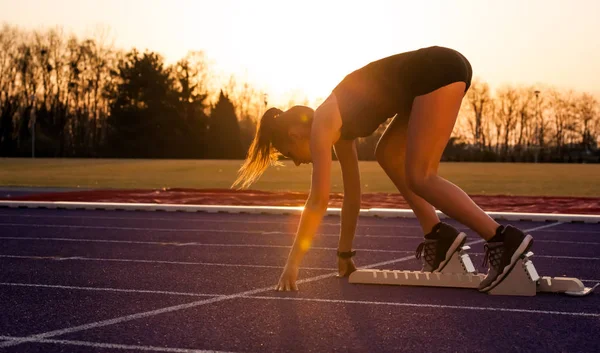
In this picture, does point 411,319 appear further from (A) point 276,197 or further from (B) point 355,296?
(A) point 276,197

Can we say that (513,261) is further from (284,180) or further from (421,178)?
(284,180)

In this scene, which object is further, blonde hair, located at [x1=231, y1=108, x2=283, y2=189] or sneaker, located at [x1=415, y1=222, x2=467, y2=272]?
sneaker, located at [x1=415, y1=222, x2=467, y2=272]

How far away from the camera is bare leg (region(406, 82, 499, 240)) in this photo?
539 cm

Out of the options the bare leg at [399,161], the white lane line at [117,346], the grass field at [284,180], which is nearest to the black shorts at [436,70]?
the bare leg at [399,161]

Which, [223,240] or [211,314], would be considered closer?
[211,314]

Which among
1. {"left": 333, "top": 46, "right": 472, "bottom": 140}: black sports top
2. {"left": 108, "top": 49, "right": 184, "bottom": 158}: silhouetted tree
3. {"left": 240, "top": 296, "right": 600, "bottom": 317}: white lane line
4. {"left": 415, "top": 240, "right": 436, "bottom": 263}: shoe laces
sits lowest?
{"left": 240, "top": 296, "right": 600, "bottom": 317}: white lane line

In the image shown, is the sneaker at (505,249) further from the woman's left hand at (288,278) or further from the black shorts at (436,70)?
the woman's left hand at (288,278)

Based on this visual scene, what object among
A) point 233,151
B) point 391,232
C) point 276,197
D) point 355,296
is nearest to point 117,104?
point 233,151

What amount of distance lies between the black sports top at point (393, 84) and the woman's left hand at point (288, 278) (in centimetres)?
98

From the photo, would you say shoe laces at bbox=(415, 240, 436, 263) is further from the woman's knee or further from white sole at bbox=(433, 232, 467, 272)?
the woman's knee

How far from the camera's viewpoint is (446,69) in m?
5.48

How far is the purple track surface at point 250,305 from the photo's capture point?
14.4ft

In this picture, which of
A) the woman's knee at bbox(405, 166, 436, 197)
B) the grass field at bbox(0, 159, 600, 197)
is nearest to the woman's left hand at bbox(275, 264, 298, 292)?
the woman's knee at bbox(405, 166, 436, 197)

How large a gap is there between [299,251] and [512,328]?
151 cm
